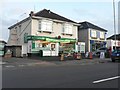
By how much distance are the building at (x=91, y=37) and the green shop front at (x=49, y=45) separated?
4.96 m

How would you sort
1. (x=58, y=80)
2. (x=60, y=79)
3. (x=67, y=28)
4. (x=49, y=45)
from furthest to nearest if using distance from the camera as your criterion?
(x=67, y=28), (x=49, y=45), (x=60, y=79), (x=58, y=80)

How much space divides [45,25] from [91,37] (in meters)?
11.9

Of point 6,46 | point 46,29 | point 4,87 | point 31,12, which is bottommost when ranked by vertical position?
point 4,87

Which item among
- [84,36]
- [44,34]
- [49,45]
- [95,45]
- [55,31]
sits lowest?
[49,45]

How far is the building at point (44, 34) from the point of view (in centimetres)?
3572

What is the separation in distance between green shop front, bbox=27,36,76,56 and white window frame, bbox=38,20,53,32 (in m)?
1.37

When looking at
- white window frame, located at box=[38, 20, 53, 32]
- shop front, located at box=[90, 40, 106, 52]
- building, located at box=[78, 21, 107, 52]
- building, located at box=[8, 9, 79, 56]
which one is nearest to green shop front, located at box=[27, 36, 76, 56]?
building, located at box=[8, 9, 79, 56]

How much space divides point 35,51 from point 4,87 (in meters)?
26.2

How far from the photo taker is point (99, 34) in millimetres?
47250

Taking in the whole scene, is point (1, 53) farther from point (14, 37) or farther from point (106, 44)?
point (106, 44)

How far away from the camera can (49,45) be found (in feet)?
122

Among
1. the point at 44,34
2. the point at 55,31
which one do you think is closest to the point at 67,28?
the point at 55,31

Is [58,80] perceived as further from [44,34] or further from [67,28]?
[67,28]

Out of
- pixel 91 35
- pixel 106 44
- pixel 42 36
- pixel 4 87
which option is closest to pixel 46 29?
pixel 42 36
